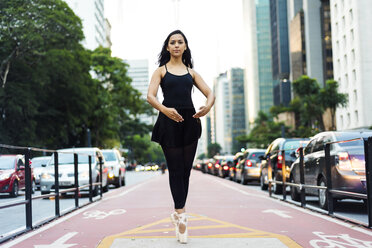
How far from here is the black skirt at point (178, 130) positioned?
581cm

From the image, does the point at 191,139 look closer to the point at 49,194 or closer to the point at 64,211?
the point at 49,194

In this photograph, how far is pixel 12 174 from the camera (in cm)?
693

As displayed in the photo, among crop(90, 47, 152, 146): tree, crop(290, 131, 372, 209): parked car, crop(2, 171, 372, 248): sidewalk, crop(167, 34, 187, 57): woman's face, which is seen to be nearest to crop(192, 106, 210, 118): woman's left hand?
crop(167, 34, 187, 57): woman's face

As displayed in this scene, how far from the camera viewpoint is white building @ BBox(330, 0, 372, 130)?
5972cm

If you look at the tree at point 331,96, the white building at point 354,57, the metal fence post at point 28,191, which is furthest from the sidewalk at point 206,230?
the white building at point 354,57

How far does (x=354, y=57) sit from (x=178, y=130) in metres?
60.0

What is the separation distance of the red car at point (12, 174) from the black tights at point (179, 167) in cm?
195

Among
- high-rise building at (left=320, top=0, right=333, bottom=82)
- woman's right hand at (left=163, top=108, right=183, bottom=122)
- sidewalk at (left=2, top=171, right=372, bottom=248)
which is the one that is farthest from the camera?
high-rise building at (left=320, top=0, right=333, bottom=82)

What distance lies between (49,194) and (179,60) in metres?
4.26

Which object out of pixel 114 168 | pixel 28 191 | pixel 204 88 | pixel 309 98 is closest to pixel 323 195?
pixel 204 88

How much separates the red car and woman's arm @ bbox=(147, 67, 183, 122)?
192 centimetres

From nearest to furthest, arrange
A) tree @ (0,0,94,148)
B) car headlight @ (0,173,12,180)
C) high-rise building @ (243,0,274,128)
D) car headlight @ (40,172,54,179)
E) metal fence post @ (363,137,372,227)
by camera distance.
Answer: car headlight @ (0,173,12,180) < metal fence post @ (363,137,372,227) < car headlight @ (40,172,54,179) < tree @ (0,0,94,148) < high-rise building @ (243,0,274,128)

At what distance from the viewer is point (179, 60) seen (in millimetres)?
6094

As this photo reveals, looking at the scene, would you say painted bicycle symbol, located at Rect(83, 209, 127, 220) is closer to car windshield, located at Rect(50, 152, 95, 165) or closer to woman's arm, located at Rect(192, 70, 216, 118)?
car windshield, located at Rect(50, 152, 95, 165)
